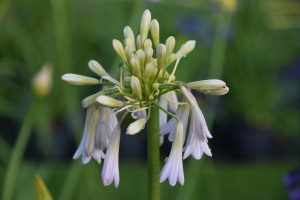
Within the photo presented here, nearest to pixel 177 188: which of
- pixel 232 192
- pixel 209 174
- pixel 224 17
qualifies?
pixel 209 174

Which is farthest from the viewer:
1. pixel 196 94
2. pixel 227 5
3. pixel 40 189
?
pixel 196 94

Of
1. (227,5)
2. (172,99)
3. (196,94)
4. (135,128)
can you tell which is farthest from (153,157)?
(196,94)

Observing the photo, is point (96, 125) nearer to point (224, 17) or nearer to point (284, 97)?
point (224, 17)

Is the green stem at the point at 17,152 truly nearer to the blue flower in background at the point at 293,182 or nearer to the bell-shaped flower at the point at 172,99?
the bell-shaped flower at the point at 172,99

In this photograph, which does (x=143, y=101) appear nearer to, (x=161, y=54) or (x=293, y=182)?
(x=161, y=54)

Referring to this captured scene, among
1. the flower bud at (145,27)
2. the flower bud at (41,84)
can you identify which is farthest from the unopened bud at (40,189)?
the flower bud at (41,84)

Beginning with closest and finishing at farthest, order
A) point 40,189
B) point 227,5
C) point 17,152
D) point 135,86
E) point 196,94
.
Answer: point 135,86 → point 40,189 → point 17,152 → point 227,5 → point 196,94
